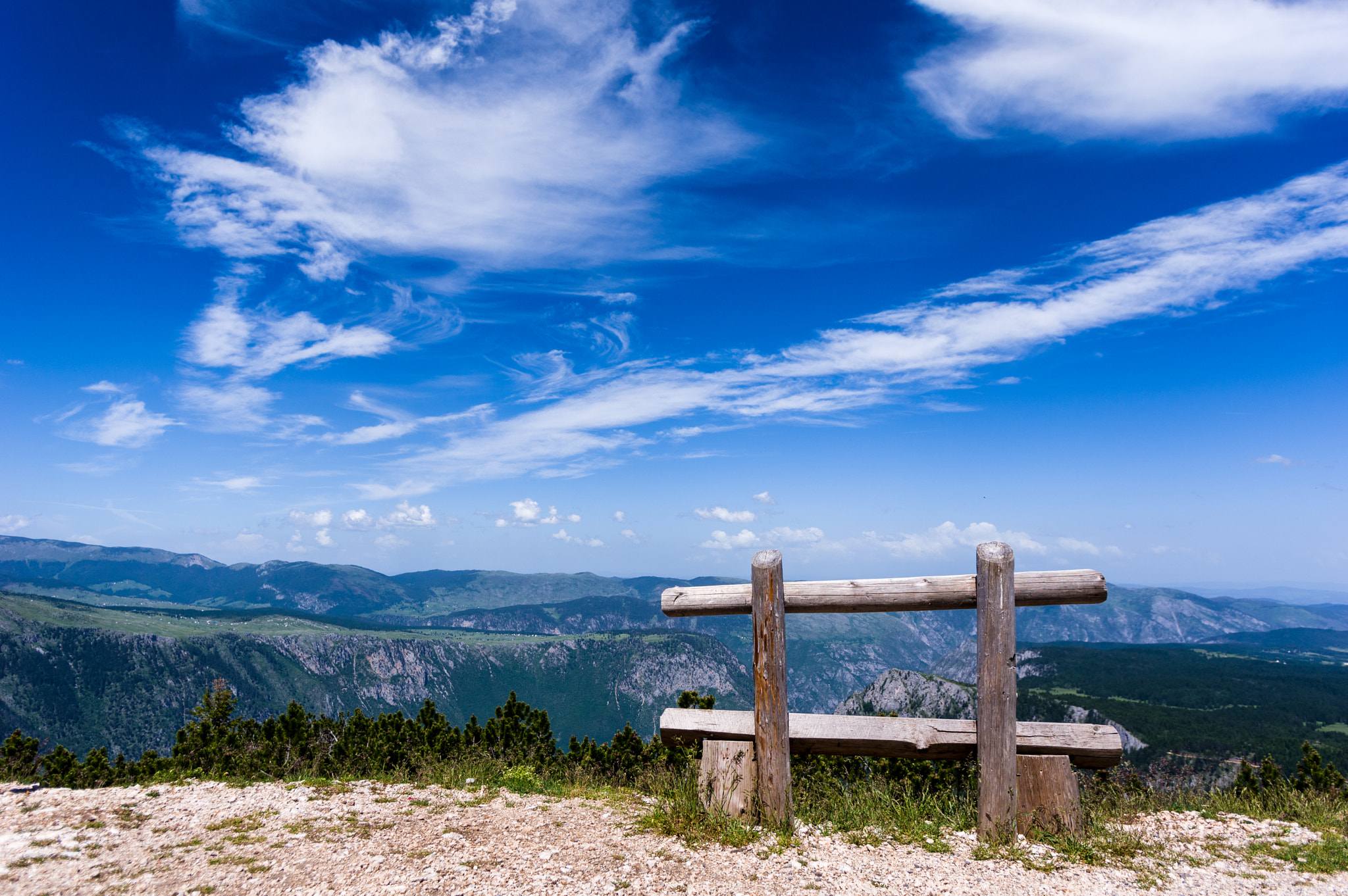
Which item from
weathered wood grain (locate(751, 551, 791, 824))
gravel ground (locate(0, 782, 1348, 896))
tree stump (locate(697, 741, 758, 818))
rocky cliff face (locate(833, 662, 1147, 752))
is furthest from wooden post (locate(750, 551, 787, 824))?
rocky cliff face (locate(833, 662, 1147, 752))

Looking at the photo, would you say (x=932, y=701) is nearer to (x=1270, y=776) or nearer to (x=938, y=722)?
(x=1270, y=776)

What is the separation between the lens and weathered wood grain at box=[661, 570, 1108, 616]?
7.33m

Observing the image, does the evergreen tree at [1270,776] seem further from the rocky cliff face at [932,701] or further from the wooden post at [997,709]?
the rocky cliff face at [932,701]

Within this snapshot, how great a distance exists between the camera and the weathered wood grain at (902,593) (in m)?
7.33

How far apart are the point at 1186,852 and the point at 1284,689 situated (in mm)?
262647

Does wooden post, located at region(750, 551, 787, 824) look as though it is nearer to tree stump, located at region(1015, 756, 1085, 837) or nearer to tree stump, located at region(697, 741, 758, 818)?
tree stump, located at region(697, 741, 758, 818)

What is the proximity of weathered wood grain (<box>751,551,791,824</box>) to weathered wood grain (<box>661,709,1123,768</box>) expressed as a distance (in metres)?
0.26

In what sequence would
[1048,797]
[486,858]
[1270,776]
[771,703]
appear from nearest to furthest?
[486,858] < [1048,797] < [771,703] < [1270,776]

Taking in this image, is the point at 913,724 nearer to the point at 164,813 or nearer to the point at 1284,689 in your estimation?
the point at 164,813

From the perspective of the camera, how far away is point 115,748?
7623 inches

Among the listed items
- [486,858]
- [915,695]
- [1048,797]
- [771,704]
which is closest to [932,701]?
[915,695]

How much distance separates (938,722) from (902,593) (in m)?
1.50

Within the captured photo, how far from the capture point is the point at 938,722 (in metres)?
7.64

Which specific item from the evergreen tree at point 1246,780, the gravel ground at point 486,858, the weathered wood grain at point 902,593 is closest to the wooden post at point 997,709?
the weathered wood grain at point 902,593
